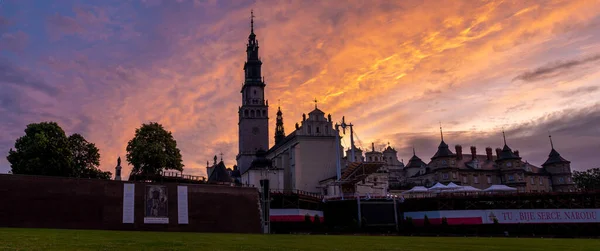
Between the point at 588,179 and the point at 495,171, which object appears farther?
the point at 588,179

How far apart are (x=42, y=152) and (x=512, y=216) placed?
70535 mm

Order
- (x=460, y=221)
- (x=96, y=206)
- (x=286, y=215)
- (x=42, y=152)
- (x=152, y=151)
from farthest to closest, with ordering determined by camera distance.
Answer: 1. (x=460, y=221)
2. (x=286, y=215)
3. (x=152, y=151)
4. (x=42, y=152)
5. (x=96, y=206)

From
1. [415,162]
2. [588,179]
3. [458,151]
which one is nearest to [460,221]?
[458,151]

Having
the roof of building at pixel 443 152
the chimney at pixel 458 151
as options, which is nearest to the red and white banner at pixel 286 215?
the roof of building at pixel 443 152

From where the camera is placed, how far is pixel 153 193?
5138cm

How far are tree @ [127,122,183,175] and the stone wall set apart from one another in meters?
13.5

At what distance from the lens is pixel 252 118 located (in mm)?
126250

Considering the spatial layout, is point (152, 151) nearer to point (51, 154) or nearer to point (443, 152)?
point (51, 154)

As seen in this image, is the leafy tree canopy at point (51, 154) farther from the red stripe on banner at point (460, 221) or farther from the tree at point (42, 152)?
the red stripe on banner at point (460, 221)

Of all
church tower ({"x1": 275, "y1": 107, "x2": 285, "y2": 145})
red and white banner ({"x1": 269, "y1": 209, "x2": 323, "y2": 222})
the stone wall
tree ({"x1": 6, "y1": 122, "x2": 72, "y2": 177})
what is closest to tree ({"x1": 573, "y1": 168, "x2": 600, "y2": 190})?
church tower ({"x1": 275, "y1": 107, "x2": 285, "y2": 145})

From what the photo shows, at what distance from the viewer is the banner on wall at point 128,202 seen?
48594mm

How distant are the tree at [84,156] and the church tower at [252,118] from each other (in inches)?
2317

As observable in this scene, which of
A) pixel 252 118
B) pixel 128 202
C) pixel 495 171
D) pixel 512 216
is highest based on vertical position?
pixel 252 118

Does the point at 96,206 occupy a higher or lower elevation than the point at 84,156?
lower
